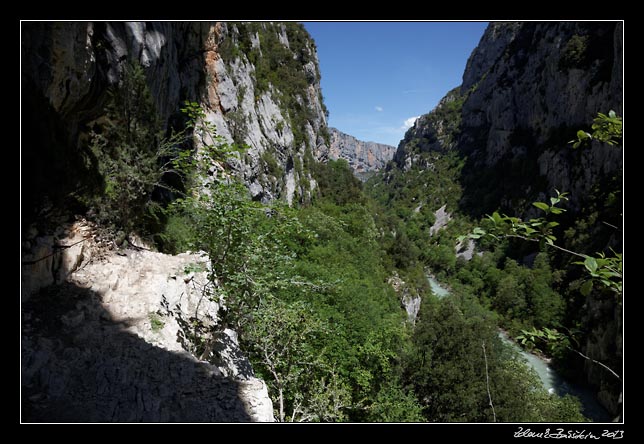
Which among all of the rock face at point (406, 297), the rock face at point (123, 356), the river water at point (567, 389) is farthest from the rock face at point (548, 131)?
the rock face at point (123, 356)

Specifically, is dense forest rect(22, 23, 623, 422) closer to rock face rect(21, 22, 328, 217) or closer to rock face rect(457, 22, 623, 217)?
rock face rect(21, 22, 328, 217)

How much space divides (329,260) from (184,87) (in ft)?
36.7

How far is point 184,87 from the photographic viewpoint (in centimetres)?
1497

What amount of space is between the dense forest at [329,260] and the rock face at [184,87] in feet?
0.59

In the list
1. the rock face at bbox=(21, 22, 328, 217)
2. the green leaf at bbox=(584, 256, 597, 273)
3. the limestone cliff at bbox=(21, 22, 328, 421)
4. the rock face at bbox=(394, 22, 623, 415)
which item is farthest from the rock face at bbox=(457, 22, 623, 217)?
the green leaf at bbox=(584, 256, 597, 273)

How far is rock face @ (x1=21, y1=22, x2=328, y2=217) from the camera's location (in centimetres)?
427

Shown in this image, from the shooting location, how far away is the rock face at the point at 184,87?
168 inches

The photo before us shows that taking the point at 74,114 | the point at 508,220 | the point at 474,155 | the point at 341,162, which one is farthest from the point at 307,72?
the point at 474,155

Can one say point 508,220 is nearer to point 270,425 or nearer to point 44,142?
point 270,425

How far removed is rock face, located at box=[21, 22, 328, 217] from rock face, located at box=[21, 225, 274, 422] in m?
1.61

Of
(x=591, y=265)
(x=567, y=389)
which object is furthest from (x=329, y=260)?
(x=567, y=389)

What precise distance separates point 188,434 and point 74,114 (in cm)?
633

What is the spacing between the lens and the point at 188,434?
2.28 m

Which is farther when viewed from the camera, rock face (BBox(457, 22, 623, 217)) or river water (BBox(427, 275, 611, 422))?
rock face (BBox(457, 22, 623, 217))
